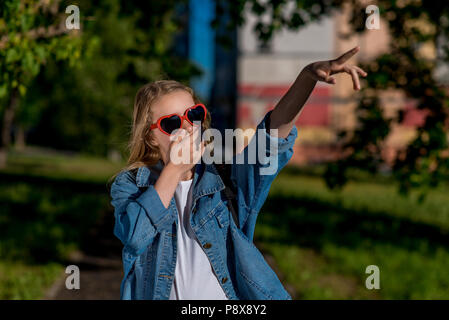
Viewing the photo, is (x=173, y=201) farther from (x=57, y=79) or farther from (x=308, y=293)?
(x=57, y=79)

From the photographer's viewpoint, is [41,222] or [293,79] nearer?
[41,222]

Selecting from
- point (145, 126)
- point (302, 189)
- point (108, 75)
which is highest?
point (108, 75)

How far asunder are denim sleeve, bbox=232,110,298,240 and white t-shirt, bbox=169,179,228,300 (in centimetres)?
23

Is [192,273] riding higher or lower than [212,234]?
lower

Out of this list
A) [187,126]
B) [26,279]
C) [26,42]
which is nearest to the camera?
[187,126]

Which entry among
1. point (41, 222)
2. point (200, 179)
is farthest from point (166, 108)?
point (41, 222)

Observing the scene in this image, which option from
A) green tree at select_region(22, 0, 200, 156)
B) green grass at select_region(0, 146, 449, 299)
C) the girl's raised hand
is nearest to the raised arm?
the girl's raised hand

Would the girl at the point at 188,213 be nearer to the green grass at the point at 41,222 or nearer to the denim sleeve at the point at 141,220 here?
the denim sleeve at the point at 141,220

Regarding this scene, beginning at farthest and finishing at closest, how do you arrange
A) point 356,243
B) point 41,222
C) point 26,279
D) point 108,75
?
point 108,75, point 41,222, point 356,243, point 26,279

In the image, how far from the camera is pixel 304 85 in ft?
6.53

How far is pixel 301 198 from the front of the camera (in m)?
12.7

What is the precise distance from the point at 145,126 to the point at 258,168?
0.55 m

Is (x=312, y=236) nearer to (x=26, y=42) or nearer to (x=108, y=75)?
(x=26, y=42)

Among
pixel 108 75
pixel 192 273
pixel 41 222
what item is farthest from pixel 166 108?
pixel 108 75
